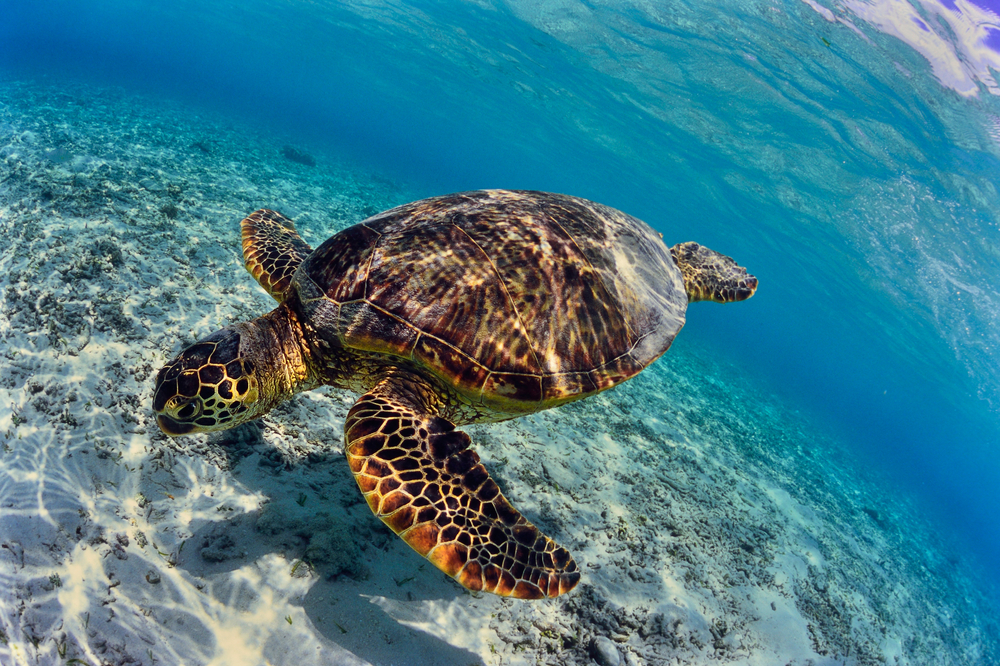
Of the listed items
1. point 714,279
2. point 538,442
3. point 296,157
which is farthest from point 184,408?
point 296,157

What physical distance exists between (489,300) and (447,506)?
49.4 inches

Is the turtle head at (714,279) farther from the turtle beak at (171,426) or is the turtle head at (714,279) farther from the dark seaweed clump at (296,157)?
the dark seaweed clump at (296,157)

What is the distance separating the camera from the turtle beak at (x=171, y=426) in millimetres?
2294

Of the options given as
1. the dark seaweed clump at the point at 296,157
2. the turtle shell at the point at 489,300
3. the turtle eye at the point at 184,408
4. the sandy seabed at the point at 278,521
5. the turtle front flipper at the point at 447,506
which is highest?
the turtle shell at the point at 489,300

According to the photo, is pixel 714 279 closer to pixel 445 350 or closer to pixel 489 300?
pixel 489 300

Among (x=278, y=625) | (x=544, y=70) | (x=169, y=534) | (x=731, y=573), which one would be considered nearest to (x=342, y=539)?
(x=278, y=625)

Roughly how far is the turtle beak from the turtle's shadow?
840 mm

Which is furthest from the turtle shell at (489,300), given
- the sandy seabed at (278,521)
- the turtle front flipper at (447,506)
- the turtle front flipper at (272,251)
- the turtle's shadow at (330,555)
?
the sandy seabed at (278,521)

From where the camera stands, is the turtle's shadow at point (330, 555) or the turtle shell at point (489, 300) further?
the turtle shell at point (489, 300)

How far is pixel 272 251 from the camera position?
148 inches

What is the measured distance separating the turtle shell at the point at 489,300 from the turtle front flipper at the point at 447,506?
410 millimetres

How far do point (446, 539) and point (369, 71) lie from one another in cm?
6646

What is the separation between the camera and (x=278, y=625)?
2.42 m

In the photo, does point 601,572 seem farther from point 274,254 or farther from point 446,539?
point 274,254
